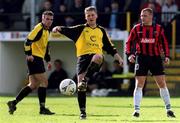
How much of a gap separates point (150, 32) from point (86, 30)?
1.18 meters

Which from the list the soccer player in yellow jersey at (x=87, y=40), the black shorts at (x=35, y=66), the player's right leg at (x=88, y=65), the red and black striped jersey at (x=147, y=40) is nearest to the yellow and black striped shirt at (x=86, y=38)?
the soccer player in yellow jersey at (x=87, y=40)

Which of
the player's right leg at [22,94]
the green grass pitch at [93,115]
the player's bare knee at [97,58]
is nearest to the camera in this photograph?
the green grass pitch at [93,115]

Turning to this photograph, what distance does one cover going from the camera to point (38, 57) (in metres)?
14.6

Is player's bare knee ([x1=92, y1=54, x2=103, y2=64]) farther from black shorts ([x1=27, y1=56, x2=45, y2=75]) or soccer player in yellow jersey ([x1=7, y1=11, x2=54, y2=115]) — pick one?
black shorts ([x1=27, y1=56, x2=45, y2=75])

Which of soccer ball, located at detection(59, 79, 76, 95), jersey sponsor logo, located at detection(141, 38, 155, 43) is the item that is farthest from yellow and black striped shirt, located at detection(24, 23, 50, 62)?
jersey sponsor logo, located at detection(141, 38, 155, 43)

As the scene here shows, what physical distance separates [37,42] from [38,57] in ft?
1.03

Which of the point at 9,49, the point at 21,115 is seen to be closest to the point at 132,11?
the point at 9,49

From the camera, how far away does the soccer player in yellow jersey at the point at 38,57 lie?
1433cm

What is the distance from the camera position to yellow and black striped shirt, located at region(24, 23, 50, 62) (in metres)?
14.3

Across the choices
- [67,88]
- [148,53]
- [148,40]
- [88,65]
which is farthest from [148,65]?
[67,88]

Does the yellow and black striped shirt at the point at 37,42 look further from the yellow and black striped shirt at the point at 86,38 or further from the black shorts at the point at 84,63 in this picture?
the black shorts at the point at 84,63

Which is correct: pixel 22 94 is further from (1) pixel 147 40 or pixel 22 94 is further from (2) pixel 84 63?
(1) pixel 147 40

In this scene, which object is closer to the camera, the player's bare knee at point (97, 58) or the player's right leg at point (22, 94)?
the player's bare knee at point (97, 58)

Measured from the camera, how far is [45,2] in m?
25.5
